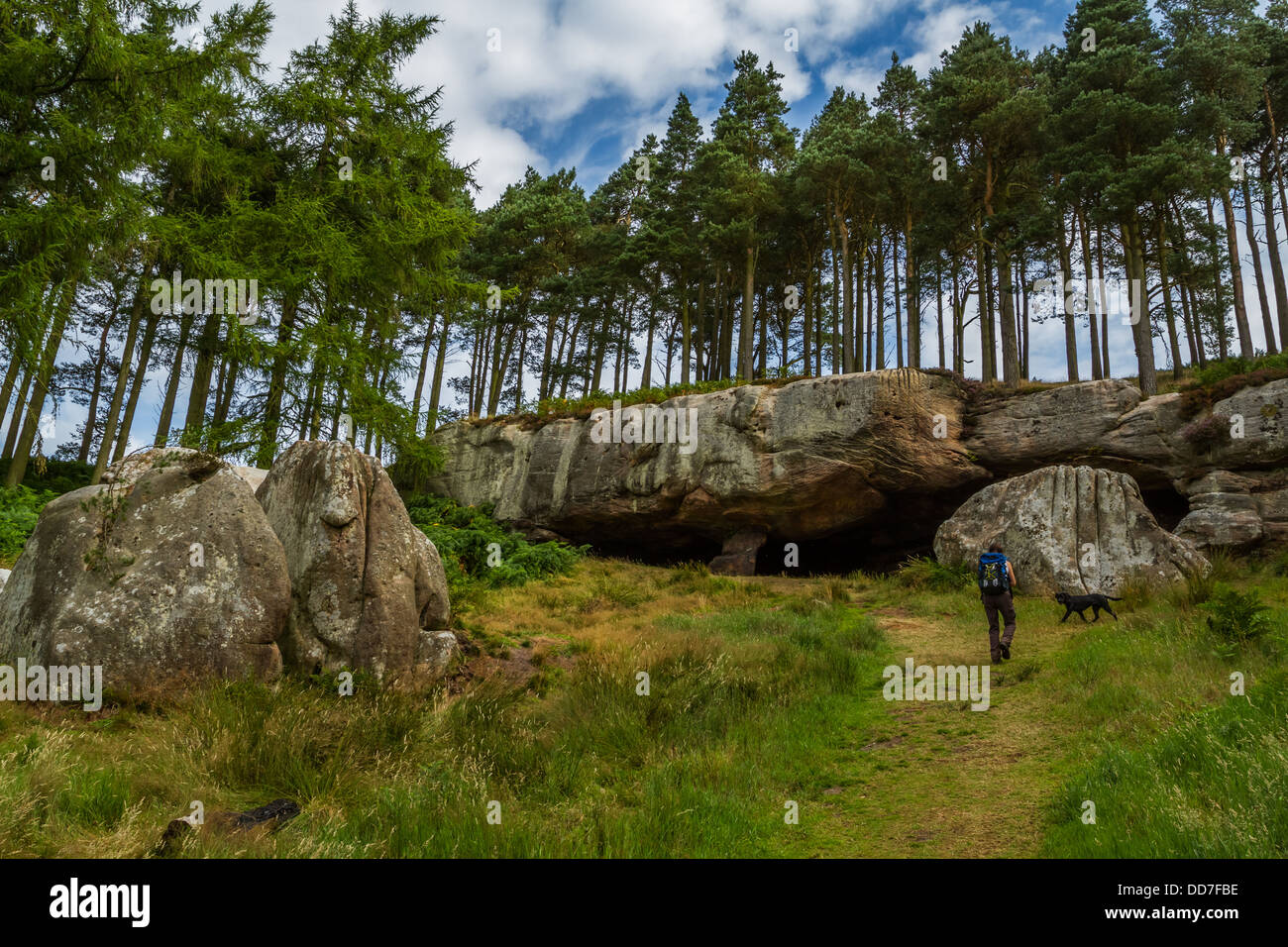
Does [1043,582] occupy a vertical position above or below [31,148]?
below

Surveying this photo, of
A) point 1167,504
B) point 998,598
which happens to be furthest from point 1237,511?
point 998,598

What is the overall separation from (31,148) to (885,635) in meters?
17.0

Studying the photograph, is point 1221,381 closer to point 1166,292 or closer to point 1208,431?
point 1208,431

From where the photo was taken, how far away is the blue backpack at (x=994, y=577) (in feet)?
31.9

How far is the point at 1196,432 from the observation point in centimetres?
1722

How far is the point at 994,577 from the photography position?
9.75 m

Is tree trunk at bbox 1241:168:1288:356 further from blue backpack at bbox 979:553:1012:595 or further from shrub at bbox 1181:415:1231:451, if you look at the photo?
blue backpack at bbox 979:553:1012:595

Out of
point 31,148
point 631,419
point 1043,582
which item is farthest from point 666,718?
point 631,419

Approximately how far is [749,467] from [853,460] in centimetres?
335

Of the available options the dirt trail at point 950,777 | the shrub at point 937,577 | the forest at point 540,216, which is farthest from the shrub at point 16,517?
the shrub at point 937,577

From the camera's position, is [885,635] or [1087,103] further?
[1087,103]
